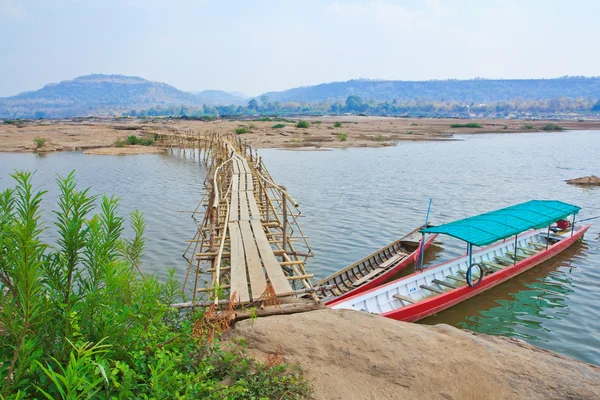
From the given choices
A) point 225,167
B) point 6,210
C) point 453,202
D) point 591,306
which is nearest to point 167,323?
point 6,210

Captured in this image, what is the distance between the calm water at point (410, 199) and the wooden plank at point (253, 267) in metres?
3.72

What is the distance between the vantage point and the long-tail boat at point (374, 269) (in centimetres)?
1084

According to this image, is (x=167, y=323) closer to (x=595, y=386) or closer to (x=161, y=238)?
(x=595, y=386)

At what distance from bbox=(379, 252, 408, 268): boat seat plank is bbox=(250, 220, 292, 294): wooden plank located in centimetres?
438

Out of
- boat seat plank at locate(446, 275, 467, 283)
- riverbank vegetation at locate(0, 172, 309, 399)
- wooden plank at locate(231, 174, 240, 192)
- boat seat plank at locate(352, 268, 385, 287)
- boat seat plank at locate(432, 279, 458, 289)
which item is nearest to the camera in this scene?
riverbank vegetation at locate(0, 172, 309, 399)

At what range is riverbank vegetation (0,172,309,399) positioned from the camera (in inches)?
123

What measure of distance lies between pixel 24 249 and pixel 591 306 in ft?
41.4

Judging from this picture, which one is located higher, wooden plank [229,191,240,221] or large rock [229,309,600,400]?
wooden plank [229,191,240,221]

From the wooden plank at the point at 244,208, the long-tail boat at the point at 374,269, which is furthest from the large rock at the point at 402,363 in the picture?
the wooden plank at the point at 244,208

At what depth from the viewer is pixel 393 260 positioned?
12.9 metres

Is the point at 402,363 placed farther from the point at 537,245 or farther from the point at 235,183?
the point at 537,245

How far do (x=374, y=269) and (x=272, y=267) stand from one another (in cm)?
553

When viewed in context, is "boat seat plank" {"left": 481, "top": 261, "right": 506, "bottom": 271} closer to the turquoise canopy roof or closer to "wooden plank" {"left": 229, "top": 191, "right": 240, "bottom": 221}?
the turquoise canopy roof

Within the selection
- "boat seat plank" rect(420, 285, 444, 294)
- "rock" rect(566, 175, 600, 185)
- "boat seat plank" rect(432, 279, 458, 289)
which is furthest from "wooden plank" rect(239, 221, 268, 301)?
"rock" rect(566, 175, 600, 185)
